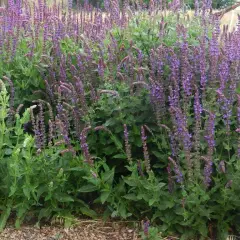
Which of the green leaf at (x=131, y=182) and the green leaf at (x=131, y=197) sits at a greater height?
the green leaf at (x=131, y=182)

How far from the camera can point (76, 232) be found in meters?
3.61

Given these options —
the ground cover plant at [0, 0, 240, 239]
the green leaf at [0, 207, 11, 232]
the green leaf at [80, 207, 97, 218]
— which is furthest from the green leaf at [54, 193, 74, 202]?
the green leaf at [0, 207, 11, 232]

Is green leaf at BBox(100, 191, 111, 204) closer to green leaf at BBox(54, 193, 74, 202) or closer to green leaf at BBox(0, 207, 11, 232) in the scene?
green leaf at BBox(54, 193, 74, 202)

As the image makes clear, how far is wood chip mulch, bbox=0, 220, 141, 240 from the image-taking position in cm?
355

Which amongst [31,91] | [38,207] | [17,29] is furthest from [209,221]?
[17,29]

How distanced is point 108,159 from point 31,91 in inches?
43.4

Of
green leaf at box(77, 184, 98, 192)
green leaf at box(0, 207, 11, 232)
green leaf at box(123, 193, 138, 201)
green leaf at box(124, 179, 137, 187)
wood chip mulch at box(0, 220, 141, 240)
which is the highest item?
green leaf at box(124, 179, 137, 187)

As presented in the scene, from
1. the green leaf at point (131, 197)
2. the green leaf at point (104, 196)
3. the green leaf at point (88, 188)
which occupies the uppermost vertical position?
the green leaf at point (88, 188)

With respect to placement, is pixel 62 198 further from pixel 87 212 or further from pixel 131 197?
pixel 131 197

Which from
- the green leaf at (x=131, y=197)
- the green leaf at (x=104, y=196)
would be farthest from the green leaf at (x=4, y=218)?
the green leaf at (x=131, y=197)

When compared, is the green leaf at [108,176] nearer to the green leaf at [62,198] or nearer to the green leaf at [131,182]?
the green leaf at [131,182]

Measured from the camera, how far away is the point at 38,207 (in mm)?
3699

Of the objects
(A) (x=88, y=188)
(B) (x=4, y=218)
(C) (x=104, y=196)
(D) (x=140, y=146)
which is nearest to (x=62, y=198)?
(A) (x=88, y=188)

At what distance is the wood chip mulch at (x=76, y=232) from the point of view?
3.55 m
